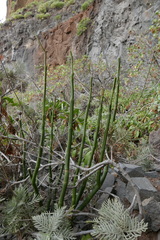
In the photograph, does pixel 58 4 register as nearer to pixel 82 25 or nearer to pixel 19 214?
pixel 82 25

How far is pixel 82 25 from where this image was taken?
12.0 m

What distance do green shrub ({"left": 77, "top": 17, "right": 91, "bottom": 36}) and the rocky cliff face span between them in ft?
0.62

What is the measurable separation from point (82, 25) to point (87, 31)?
0.41 metres

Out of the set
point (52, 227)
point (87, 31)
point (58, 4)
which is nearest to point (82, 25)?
point (87, 31)

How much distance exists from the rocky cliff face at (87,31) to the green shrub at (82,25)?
0.19 meters

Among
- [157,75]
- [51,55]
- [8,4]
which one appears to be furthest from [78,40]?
[8,4]

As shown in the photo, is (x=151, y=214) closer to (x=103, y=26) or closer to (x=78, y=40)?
(x=103, y=26)

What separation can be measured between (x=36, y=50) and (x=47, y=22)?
2067 mm

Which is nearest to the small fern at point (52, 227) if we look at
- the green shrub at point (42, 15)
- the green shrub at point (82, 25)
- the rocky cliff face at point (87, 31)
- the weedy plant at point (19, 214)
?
the weedy plant at point (19, 214)

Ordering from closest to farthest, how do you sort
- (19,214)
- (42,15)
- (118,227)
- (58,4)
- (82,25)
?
1. (118,227)
2. (19,214)
3. (82,25)
4. (58,4)
5. (42,15)

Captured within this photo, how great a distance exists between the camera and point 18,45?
15.7m

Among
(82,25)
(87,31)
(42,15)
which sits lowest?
(87,31)

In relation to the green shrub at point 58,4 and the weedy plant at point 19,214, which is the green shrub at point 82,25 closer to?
the green shrub at point 58,4

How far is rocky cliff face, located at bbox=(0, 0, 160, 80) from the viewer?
8477 millimetres
